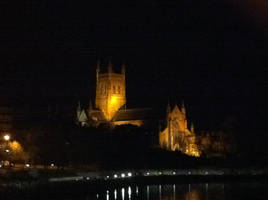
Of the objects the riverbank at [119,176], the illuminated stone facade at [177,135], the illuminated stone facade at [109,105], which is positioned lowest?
the riverbank at [119,176]

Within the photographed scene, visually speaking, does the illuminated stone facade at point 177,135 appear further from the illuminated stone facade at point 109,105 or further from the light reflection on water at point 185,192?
the light reflection on water at point 185,192

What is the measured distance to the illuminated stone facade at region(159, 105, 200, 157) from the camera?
131625mm

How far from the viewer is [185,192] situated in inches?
3285

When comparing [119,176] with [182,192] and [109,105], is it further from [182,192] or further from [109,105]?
[109,105]

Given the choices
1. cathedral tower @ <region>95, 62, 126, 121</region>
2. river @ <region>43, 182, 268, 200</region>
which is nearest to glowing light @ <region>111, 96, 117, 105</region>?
cathedral tower @ <region>95, 62, 126, 121</region>

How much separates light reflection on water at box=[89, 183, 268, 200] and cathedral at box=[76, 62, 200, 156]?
1525 inches

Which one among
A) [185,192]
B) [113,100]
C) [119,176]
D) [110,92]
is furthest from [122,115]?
[185,192]

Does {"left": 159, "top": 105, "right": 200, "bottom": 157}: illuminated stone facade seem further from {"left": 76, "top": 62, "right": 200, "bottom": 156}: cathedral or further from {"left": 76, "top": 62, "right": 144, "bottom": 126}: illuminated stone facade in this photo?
{"left": 76, "top": 62, "right": 144, "bottom": 126}: illuminated stone facade

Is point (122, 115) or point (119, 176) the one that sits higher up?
point (122, 115)

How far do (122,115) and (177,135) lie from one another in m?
18.7

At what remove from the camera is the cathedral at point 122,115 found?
134m

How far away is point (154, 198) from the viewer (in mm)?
76125

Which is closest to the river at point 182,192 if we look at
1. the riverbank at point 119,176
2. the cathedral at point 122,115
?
the riverbank at point 119,176

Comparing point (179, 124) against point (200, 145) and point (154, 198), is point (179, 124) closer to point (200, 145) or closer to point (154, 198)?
point (200, 145)
